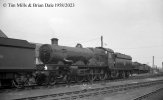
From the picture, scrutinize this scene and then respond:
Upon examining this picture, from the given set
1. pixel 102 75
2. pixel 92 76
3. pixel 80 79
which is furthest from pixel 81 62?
pixel 102 75

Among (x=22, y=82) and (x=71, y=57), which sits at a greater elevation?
(x=71, y=57)

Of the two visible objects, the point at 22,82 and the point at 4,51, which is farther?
the point at 22,82

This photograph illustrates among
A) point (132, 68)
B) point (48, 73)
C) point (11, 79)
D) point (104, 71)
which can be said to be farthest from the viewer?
point (132, 68)

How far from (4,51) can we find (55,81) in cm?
610

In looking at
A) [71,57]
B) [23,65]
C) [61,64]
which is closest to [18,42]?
[23,65]

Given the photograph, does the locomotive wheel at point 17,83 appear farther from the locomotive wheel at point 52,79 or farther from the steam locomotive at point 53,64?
the locomotive wheel at point 52,79

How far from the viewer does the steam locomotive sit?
48.7ft

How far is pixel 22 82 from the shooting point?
1644 centimetres

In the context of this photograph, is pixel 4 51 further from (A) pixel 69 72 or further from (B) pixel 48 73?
(A) pixel 69 72

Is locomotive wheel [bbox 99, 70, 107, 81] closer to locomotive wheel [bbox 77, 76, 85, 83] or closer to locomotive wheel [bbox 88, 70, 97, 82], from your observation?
locomotive wheel [bbox 88, 70, 97, 82]

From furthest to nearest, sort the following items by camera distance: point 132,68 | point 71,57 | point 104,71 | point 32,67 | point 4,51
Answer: point 132,68
point 104,71
point 71,57
point 32,67
point 4,51

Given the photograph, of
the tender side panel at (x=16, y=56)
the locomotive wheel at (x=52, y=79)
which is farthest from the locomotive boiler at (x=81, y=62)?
the tender side panel at (x=16, y=56)

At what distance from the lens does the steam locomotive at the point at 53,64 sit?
14.9 meters

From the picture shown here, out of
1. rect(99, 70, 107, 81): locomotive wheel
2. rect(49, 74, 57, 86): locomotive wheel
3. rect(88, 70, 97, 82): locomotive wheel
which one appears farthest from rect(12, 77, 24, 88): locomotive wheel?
rect(99, 70, 107, 81): locomotive wheel
